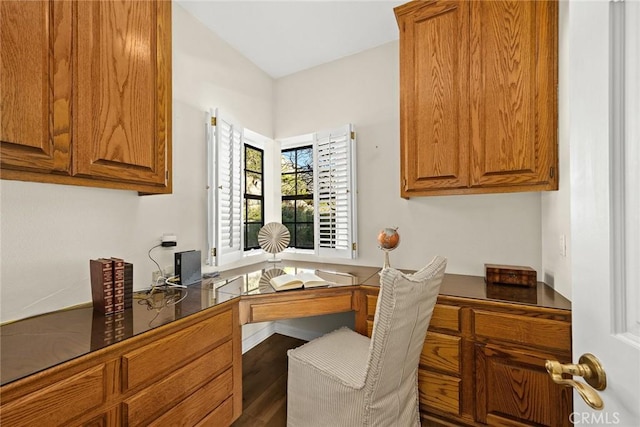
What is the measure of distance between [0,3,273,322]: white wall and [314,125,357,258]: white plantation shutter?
2.54ft

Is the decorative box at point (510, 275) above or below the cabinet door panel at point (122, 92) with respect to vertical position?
below

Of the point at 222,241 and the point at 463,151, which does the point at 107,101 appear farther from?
the point at 463,151

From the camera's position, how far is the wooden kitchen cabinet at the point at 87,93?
0.95 metres

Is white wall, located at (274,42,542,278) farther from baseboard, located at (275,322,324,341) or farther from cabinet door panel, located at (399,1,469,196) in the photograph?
baseboard, located at (275,322,324,341)

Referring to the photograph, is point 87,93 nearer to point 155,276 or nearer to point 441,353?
point 155,276

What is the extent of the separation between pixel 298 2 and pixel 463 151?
1637mm

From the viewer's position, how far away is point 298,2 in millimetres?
1978

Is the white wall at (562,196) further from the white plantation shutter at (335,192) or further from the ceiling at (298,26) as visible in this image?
the white plantation shutter at (335,192)

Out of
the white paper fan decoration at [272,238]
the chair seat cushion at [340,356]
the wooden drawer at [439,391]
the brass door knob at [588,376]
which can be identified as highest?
the white paper fan decoration at [272,238]

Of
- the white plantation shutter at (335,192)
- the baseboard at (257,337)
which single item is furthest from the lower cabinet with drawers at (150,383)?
the white plantation shutter at (335,192)

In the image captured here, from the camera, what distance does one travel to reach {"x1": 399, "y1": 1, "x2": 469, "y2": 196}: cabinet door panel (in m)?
1.75

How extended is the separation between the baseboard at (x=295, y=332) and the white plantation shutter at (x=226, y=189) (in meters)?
1.00

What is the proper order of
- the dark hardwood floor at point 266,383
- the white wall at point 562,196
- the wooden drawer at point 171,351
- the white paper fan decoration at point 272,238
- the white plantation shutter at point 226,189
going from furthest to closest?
the white paper fan decoration at point 272,238 → the white plantation shutter at point 226,189 → the dark hardwood floor at point 266,383 → the white wall at point 562,196 → the wooden drawer at point 171,351

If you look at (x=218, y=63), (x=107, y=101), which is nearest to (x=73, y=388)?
(x=107, y=101)
